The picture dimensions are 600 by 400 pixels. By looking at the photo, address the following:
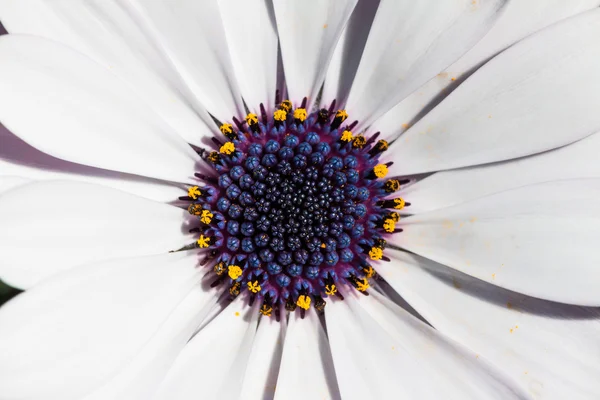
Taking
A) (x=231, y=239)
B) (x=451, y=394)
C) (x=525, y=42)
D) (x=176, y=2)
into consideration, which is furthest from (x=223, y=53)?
(x=451, y=394)

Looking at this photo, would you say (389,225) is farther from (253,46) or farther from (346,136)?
(253,46)

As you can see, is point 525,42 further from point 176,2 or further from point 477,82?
point 176,2

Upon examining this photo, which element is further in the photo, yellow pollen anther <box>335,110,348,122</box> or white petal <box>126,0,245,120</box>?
yellow pollen anther <box>335,110,348,122</box>

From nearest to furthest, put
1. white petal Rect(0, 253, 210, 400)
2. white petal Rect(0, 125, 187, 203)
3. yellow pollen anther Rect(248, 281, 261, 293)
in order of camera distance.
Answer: white petal Rect(0, 253, 210, 400), white petal Rect(0, 125, 187, 203), yellow pollen anther Rect(248, 281, 261, 293)

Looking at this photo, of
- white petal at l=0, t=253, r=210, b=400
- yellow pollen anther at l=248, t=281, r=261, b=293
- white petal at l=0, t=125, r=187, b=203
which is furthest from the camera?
yellow pollen anther at l=248, t=281, r=261, b=293

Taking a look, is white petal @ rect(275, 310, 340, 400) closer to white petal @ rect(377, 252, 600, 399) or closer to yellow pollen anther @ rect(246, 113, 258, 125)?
white petal @ rect(377, 252, 600, 399)

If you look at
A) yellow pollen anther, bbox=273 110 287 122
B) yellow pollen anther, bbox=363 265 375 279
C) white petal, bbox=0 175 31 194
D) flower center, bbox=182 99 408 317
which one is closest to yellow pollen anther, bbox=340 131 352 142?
flower center, bbox=182 99 408 317
